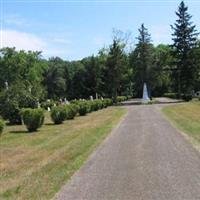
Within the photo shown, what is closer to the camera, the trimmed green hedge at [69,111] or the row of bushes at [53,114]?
the row of bushes at [53,114]

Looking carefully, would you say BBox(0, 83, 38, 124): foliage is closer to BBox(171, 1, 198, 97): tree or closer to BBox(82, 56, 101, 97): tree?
BBox(171, 1, 198, 97): tree

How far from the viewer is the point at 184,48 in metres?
68.3

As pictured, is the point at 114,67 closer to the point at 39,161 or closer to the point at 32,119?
the point at 32,119

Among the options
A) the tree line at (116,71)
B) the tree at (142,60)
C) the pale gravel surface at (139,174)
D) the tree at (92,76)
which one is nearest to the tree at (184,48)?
the tree line at (116,71)

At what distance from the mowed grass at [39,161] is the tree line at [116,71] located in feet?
34.6

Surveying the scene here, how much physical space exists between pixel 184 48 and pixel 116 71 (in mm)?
12242

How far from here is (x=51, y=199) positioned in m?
8.20

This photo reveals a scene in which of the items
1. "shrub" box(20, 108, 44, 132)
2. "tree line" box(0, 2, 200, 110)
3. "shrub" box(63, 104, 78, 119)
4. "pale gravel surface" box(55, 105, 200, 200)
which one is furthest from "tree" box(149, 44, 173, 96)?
"pale gravel surface" box(55, 105, 200, 200)

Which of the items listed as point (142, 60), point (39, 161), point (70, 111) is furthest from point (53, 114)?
point (142, 60)

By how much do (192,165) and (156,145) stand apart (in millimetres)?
4286

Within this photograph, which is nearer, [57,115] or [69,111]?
[57,115]

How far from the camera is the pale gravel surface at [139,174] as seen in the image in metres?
8.34

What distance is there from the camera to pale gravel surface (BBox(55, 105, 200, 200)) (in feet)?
27.4

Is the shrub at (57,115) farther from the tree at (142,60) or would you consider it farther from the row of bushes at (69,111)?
the tree at (142,60)
